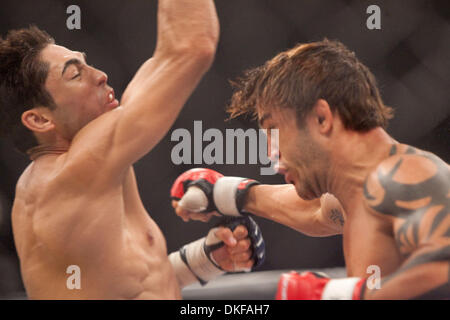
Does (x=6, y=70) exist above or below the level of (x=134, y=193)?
above

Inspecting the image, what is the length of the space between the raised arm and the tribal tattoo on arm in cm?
48

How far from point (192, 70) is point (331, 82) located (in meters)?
0.38

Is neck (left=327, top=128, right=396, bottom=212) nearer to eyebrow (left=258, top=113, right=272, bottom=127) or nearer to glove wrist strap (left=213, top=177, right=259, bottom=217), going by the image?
eyebrow (left=258, top=113, right=272, bottom=127)

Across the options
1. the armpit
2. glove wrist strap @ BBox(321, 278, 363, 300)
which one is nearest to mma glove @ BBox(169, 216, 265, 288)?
the armpit

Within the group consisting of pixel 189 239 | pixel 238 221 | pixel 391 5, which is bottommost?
pixel 189 239

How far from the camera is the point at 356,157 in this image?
1.36 m

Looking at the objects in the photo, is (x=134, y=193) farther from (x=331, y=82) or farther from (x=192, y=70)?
(x=331, y=82)

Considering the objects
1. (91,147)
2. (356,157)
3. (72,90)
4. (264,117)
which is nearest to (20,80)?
(72,90)

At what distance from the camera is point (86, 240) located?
4.10 feet

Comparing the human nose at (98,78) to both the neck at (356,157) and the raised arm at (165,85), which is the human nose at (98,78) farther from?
the neck at (356,157)

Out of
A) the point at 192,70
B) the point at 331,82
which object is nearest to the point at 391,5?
the point at 331,82

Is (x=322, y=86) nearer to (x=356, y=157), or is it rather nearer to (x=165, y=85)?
(x=356, y=157)

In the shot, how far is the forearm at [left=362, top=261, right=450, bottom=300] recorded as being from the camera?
1102 millimetres

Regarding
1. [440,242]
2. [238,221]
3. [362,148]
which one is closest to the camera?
[440,242]
